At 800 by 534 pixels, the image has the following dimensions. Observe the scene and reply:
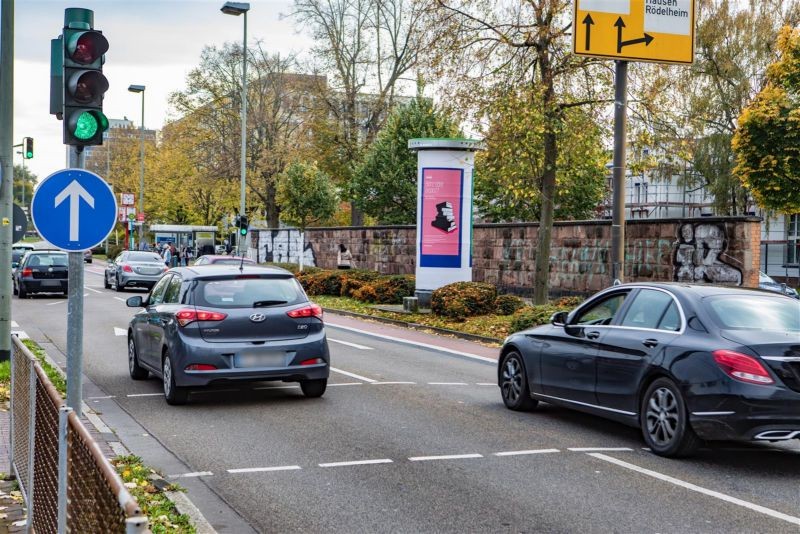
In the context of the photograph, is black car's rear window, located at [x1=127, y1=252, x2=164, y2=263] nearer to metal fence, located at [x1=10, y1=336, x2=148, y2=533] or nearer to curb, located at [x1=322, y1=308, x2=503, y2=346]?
curb, located at [x1=322, y1=308, x2=503, y2=346]

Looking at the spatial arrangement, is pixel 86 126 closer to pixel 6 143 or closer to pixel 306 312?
pixel 306 312

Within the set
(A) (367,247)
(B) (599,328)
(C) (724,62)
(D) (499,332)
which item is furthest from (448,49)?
(C) (724,62)

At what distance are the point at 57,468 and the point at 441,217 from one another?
20730mm

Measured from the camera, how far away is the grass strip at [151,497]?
235 inches

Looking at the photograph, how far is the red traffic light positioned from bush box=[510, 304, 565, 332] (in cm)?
1191

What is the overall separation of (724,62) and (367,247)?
18.0 metres

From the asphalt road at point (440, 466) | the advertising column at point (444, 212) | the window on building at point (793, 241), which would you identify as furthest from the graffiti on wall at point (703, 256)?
the window on building at point (793, 241)

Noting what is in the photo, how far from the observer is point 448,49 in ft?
70.5

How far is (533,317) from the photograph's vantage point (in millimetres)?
18547

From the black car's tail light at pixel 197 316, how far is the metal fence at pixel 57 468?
342cm

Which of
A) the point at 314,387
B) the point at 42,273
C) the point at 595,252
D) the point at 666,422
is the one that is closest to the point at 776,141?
the point at 595,252

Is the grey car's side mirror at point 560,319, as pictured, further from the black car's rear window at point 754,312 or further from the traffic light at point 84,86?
the traffic light at point 84,86

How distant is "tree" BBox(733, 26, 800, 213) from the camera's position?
34844 millimetres

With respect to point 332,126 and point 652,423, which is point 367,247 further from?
point 652,423
